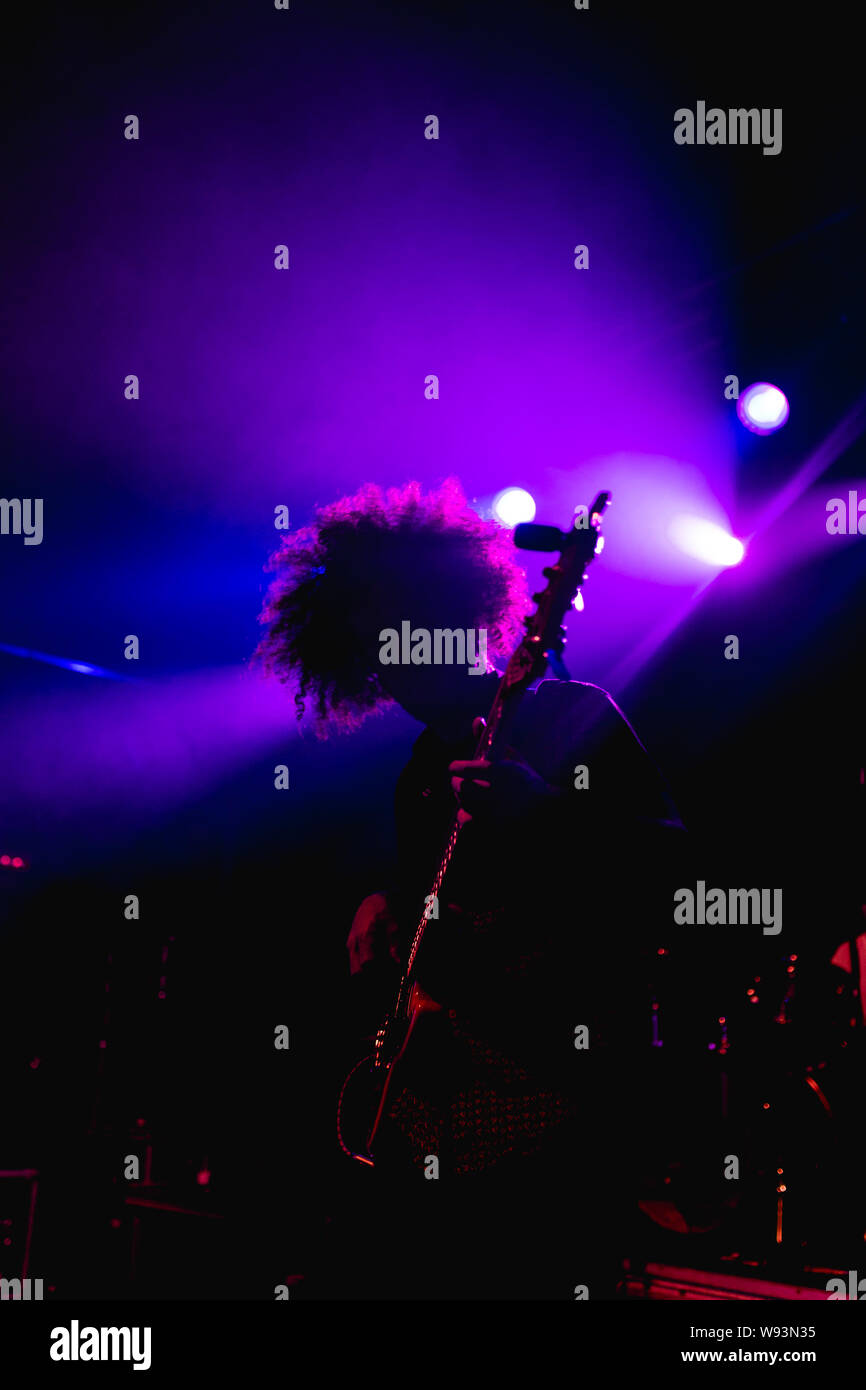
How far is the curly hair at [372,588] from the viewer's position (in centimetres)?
308

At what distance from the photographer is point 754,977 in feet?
15.4

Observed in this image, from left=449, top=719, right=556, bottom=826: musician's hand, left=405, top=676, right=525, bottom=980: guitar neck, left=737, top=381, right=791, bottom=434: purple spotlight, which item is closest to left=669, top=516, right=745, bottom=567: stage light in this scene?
left=737, top=381, right=791, bottom=434: purple spotlight

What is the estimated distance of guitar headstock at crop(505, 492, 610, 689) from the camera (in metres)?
2.10

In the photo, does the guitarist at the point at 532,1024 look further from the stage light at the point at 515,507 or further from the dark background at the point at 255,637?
the stage light at the point at 515,507

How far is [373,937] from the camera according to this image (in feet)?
8.68

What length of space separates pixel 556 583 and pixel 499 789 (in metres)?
0.49

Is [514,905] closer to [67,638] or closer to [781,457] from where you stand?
[781,457]

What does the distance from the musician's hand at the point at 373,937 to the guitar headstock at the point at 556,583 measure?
33.7 inches

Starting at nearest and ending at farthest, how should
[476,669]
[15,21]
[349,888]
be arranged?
[476,669] < [15,21] < [349,888]

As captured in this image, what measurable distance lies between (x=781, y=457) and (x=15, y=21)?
3.88m

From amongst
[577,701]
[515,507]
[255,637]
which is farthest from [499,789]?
[255,637]

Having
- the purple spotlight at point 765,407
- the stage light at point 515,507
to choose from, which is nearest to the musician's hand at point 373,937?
the stage light at point 515,507
